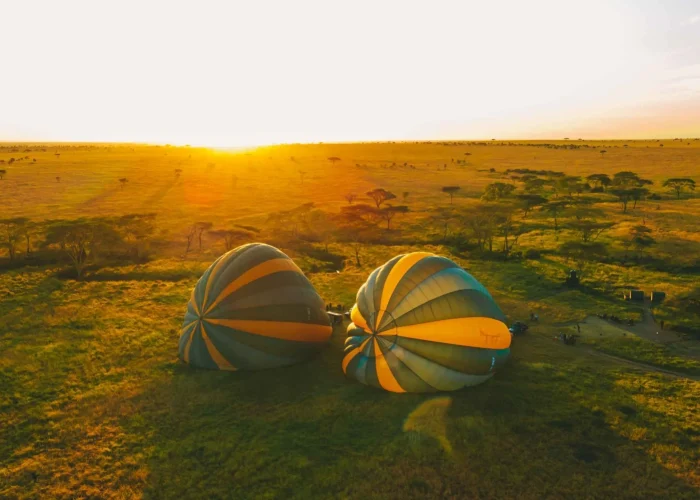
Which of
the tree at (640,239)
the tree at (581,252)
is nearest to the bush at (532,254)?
the tree at (581,252)

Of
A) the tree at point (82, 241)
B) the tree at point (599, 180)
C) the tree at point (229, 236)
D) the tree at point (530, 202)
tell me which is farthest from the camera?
the tree at point (599, 180)

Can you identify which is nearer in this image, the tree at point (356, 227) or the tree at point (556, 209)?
the tree at point (356, 227)

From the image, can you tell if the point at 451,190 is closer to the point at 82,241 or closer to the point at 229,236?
the point at 229,236

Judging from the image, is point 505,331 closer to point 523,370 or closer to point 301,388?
point 523,370

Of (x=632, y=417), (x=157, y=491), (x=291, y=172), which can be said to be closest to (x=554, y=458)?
(x=632, y=417)

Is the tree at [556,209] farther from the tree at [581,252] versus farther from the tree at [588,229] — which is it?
the tree at [581,252]

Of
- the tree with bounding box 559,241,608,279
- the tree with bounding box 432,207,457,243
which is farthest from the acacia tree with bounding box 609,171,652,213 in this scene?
the tree with bounding box 559,241,608,279

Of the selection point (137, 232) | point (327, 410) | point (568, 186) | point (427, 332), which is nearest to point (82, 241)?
point (137, 232)

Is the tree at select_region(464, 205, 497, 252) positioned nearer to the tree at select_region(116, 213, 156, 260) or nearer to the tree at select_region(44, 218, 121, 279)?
the tree at select_region(116, 213, 156, 260)
